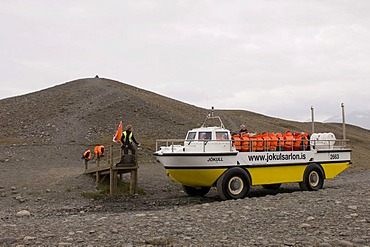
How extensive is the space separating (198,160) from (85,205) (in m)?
→ 3.61

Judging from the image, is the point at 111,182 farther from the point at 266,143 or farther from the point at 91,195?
the point at 266,143

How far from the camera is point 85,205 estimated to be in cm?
1393

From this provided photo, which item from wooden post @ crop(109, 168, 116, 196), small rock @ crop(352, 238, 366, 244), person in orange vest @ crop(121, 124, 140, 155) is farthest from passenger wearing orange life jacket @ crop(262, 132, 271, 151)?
small rock @ crop(352, 238, 366, 244)

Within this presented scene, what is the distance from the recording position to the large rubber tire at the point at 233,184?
44.0 ft

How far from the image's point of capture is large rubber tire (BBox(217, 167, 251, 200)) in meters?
13.4

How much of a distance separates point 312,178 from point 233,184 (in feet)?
12.3

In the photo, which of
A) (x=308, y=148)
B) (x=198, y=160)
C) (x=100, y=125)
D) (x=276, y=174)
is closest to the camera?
(x=198, y=160)

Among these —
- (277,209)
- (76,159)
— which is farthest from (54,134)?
(277,209)

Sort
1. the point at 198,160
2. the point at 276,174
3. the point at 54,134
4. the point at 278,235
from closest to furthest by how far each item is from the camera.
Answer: the point at 278,235 < the point at 198,160 < the point at 276,174 < the point at 54,134

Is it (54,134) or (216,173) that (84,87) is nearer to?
(54,134)

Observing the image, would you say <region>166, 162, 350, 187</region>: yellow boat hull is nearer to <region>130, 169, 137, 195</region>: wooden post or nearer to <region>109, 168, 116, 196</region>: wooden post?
<region>130, 169, 137, 195</region>: wooden post

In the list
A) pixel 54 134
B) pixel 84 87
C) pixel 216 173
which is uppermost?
pixel 84 87

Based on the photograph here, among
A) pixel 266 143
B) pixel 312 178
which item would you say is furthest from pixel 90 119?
pixel 266 143

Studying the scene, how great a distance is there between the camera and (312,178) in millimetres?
16062
